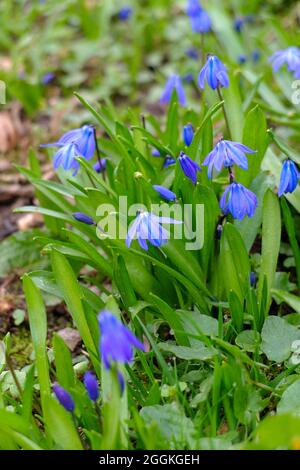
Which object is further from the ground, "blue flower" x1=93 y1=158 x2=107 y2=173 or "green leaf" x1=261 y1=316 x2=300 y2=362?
"blue flower" x1=93 y1=158 x2=107 y2=173

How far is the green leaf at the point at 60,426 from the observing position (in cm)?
233

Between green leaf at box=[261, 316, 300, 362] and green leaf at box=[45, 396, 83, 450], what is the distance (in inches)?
32.0

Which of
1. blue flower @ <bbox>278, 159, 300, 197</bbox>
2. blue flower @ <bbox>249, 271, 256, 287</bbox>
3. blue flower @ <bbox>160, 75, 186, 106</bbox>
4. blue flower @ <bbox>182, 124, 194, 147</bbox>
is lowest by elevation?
blue flower @ <bbox>249, 271, 256, 287</bbox>

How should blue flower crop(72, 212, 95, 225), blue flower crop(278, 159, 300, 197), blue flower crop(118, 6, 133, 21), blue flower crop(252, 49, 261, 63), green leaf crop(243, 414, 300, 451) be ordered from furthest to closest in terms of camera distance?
blue flower crop(118, 6, 133, 21) → blue flower crop(252, 49, 261, 63) → blue flower crop(72, 212, 95, 225) → blue flower crop(278, 159, 300, 197) → green leaf crop(243, 414, 300, 451)

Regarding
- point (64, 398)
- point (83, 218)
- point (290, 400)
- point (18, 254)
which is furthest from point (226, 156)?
point (18, 254)

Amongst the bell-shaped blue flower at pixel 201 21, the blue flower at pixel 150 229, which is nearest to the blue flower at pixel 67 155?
the blue flower at pixel 150 229

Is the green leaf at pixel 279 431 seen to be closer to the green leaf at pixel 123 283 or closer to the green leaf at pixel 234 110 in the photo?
the green leaf at pixel 123 283

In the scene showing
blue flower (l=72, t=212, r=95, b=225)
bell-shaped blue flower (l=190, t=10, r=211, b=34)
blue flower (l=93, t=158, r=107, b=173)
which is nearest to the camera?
blue flower (l=72, t=212, r=95, b=225)

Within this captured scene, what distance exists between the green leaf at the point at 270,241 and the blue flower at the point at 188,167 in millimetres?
329

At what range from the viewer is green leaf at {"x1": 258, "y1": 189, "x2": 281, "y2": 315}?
9.67ft

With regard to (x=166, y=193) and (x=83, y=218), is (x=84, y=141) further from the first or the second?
(x=166, y=193)

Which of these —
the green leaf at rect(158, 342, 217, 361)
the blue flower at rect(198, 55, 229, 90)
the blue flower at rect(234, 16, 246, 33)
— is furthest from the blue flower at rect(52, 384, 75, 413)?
the blue flower at rect(234, 16, 246, 33)

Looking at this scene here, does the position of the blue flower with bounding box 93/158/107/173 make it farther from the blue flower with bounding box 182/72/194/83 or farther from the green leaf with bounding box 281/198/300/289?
the blue flower with bounding box 182/72/194/83

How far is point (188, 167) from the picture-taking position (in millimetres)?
2842
